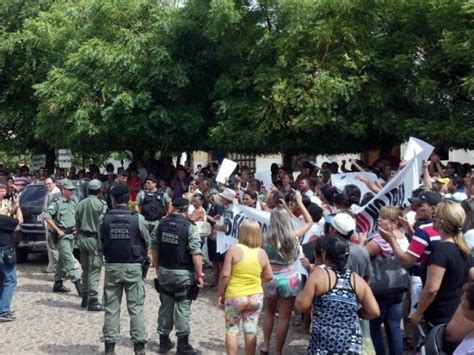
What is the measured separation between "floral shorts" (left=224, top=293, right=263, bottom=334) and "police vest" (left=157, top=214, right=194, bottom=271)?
3.21 ft

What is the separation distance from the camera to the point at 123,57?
1764 centimetres

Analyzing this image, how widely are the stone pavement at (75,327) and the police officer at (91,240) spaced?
0.30m

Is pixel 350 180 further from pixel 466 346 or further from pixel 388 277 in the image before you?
pixel 466 346

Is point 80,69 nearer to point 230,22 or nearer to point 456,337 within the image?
point 230,22

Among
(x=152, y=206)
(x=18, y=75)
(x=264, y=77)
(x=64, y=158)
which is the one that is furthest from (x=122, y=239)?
(x=18, y=75)

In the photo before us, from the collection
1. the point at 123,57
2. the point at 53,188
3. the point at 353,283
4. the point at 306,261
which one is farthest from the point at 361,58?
the point at 353,283

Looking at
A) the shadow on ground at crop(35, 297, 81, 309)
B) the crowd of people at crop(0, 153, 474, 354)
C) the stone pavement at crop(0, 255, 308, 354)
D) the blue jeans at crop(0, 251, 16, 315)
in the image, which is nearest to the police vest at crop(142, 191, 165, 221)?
the crowd of people at crop(0, 153, 474, 354)

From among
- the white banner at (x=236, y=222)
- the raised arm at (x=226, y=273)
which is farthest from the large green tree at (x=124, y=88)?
the raised arm at (x=226, y=273)

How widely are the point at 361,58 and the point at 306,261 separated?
30.1 ft

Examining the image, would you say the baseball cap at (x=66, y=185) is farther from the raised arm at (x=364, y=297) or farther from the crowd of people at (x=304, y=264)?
the raised arm at (x=364, y=297)

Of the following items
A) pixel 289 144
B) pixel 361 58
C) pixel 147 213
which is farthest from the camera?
pixel 289 144

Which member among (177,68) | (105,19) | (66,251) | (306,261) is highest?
(105,19)

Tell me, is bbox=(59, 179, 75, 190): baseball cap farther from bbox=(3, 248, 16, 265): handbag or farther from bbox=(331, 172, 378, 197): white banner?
bbox=(331, 172, 378, 197): white banner

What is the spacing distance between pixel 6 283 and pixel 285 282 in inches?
165
